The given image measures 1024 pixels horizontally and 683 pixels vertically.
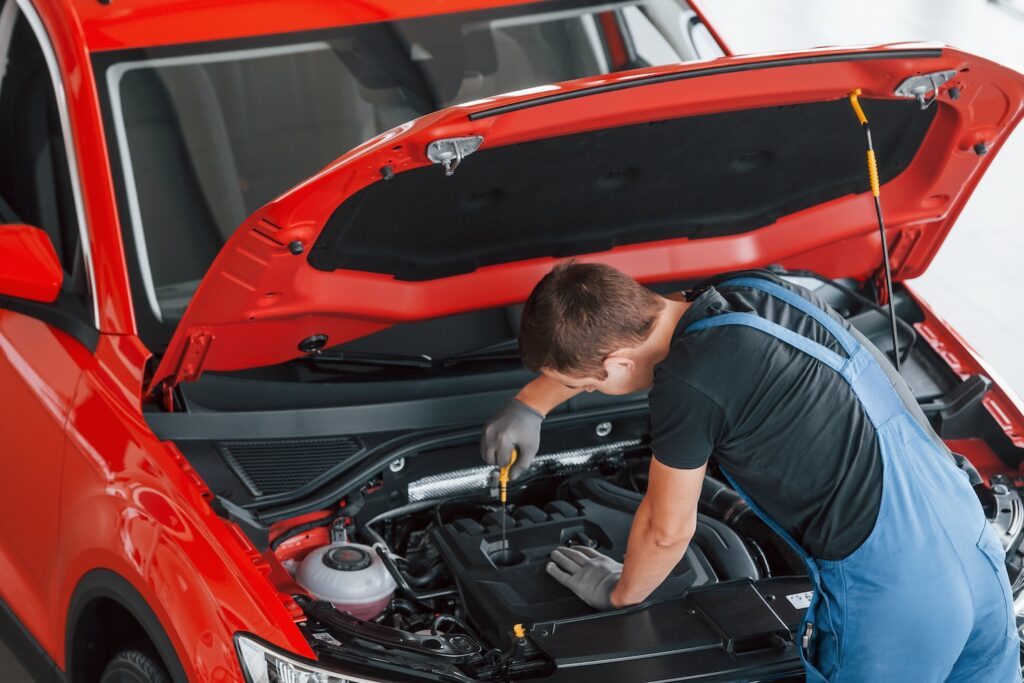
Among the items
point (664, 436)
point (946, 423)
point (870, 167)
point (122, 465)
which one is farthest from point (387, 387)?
point (946, 423)

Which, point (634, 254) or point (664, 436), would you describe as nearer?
point (664, 436)

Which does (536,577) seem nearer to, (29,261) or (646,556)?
(646,556)

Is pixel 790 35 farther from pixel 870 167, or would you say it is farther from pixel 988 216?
pixel 870 167

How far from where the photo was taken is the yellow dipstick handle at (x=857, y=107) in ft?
8.34

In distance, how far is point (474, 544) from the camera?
2.71 metres

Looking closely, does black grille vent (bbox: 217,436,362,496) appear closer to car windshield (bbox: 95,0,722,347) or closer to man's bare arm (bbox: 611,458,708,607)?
car windshield (bbox: 95,0,722,347)

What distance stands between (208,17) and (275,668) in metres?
1.44

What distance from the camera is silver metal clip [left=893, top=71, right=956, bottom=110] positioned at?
2510 millimetres

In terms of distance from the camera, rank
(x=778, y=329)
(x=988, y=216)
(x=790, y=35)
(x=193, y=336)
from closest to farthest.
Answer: (x=778, y=329) → (x=193, y=336) → (x=988, y=216) → (x=790, y=35)

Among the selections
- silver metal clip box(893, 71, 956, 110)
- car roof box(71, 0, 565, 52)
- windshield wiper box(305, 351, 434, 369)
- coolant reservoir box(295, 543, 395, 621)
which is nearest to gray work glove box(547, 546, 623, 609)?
coolant reservoir box(295, 543, 395, 621)

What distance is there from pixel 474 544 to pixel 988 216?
4575mm

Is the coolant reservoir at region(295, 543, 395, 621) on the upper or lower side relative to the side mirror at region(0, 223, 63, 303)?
lower

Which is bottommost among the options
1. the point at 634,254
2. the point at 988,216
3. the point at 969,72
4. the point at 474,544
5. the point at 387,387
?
the point at 988,216

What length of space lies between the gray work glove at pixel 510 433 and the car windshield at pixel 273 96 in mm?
704
